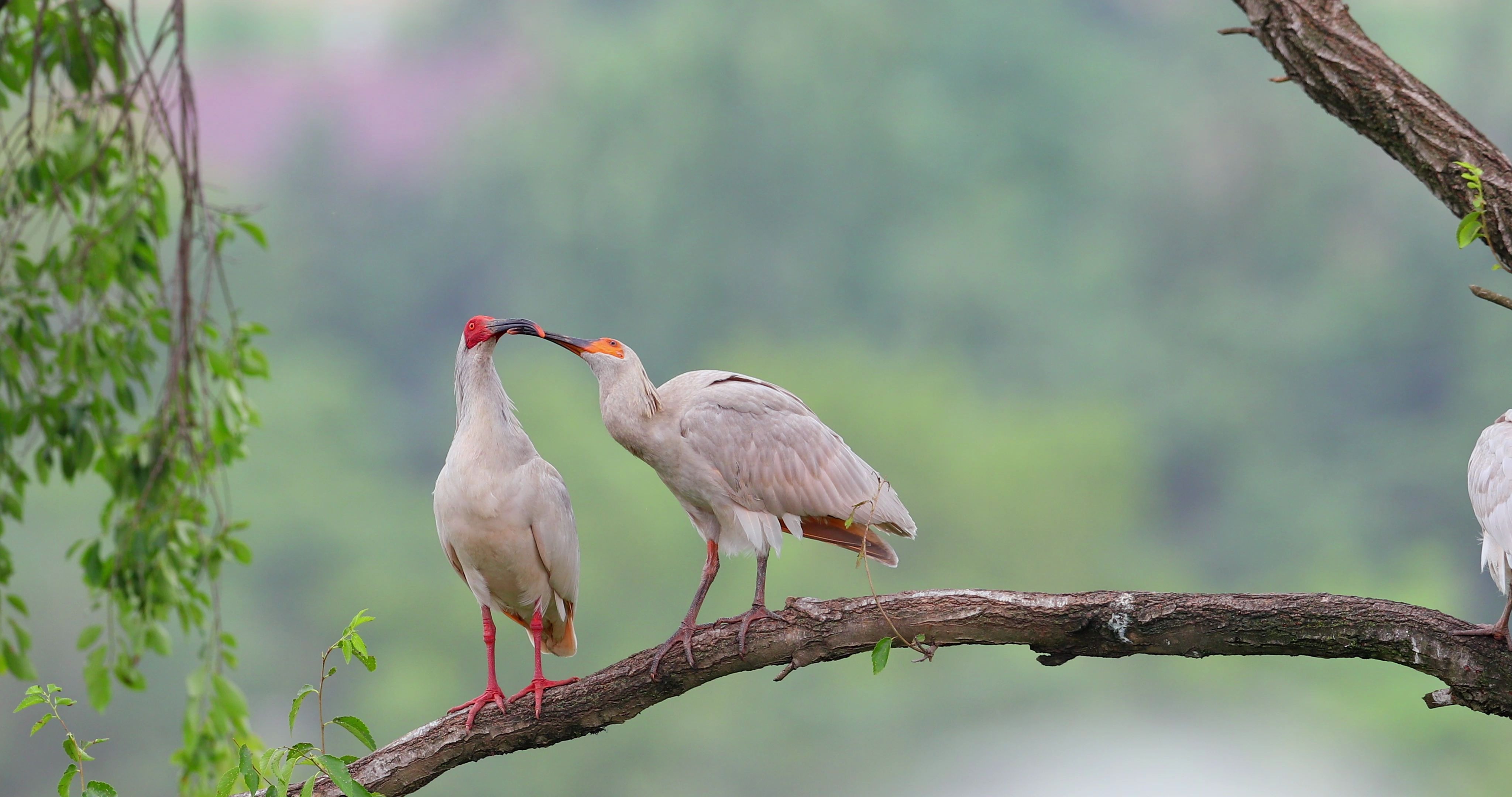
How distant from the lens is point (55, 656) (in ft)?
31.9

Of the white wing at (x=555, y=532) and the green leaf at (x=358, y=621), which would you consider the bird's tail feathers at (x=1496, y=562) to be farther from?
the green leaf at (x=358, y=621)

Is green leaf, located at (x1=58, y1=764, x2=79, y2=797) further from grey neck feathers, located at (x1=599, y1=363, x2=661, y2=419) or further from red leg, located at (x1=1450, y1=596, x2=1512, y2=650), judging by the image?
A: red leg, located at (x1=1450, y1=596, x2=1512, y2=650)

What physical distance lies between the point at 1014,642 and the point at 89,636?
2.31 m

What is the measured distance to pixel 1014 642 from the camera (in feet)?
7.66

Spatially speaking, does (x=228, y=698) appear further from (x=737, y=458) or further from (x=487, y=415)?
(x=737, y=458)

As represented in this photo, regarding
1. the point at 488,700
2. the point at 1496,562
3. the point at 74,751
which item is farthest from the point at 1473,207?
the point at 74,751

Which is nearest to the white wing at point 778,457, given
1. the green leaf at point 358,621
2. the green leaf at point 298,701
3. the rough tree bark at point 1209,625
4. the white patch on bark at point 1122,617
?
the rough tree bark at point 1209,625

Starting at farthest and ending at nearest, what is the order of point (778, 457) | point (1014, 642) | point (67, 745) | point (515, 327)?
point (778, 457) → point (515, 327) → point (1014, 642) → point (67, 745)

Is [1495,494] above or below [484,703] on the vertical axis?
above

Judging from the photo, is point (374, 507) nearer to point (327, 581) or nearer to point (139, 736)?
point (327, 581)

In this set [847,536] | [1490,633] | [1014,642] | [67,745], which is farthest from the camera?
[847,536]

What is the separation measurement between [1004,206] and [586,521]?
9.04 m

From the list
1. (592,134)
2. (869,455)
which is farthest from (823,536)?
(592,134)

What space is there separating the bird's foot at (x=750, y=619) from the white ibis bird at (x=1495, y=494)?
73cm
